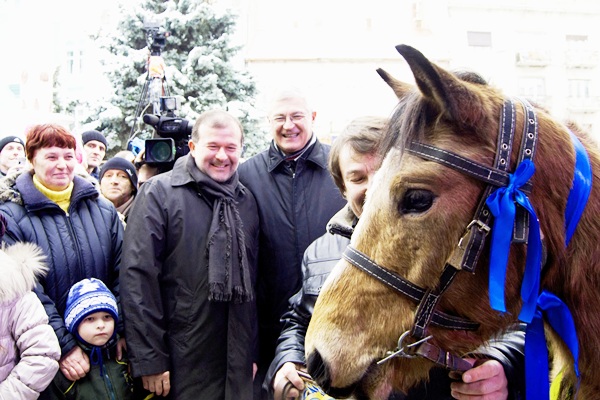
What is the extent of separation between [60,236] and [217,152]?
104cm

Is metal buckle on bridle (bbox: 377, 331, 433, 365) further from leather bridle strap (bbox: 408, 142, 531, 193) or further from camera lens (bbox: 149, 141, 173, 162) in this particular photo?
camera lens (bbox: 149, 141, 173, 162)

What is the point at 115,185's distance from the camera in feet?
15.5

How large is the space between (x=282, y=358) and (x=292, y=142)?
175 centimetres

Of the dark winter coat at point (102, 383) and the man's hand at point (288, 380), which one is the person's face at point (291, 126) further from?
the man's hand at point (288, 380)

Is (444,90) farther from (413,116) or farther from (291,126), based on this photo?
(291,126)

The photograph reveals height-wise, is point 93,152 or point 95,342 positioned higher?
A: point 93,152

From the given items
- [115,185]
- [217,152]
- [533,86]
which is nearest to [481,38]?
[533,86]

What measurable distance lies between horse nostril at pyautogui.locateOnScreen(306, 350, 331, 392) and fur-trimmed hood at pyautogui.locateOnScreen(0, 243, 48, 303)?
5.87 feet

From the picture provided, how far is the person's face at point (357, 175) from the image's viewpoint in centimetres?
237

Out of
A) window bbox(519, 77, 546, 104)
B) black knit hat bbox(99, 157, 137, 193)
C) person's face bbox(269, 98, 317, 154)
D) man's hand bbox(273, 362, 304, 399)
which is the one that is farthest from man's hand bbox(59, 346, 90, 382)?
window bbox(519, 77, 546, 104)

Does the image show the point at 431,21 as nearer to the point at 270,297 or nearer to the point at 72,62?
the point at 72,62

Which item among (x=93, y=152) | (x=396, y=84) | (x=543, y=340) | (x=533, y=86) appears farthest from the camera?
(x=533, y=86)

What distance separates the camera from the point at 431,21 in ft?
91.3

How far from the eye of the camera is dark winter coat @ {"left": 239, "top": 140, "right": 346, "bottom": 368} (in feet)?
11.7
